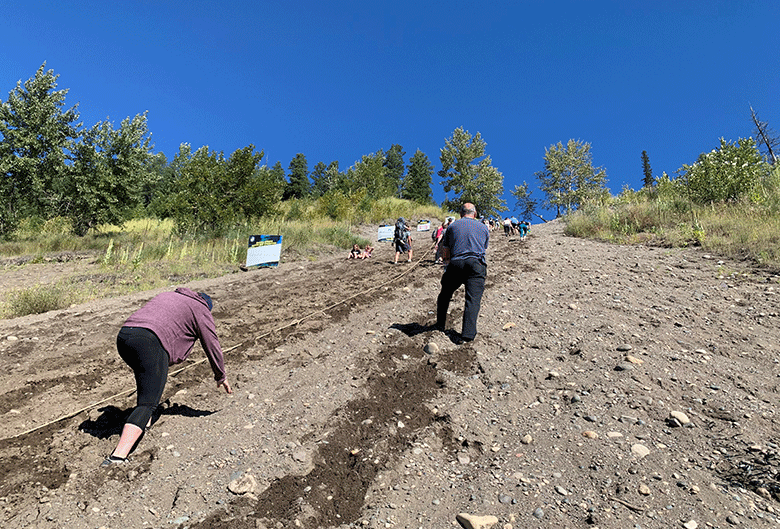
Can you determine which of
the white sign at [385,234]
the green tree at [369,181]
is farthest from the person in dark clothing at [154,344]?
the green tree at [369,181]

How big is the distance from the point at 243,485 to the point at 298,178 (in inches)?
2760

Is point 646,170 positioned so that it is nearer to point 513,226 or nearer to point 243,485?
point 513,226

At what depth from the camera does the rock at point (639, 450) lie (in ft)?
8.61

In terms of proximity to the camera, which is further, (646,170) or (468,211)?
(646,170)

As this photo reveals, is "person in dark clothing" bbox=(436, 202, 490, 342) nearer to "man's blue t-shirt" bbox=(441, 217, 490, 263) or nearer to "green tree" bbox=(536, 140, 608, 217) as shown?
"man's blue t-shirt" bbox=(441, 217, 490, 263)

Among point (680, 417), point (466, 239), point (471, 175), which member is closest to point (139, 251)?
point (466, 239)

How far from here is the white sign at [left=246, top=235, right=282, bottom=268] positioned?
11.3 m

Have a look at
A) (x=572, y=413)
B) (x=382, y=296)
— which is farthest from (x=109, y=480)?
(x=382, y=296)

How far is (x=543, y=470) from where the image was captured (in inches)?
103

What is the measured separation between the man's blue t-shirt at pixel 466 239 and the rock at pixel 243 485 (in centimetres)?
332

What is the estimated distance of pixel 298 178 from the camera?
68.8 m

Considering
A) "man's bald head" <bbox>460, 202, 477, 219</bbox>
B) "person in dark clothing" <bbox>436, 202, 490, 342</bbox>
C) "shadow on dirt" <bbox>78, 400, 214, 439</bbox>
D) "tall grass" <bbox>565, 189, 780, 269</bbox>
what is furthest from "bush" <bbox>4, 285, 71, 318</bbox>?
"tall grass" <bbox>565, 189, 780, 269</bbox>

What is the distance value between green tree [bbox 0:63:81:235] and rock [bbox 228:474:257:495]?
17710mm

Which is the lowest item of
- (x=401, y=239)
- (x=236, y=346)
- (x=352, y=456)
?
(x=352, y=456)
